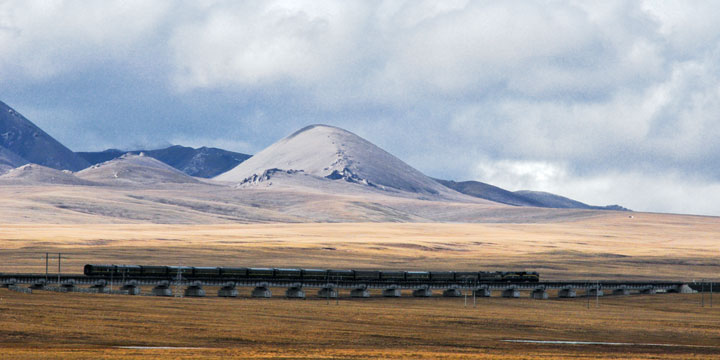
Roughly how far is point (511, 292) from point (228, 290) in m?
34.3

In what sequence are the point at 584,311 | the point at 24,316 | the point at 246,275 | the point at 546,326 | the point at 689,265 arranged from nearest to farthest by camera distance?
the point at 24,316
the point at 546,326
the point at 584,311
the point at 246,275
the point at 689,265

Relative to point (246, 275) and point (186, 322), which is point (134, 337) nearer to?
point (186, 322)

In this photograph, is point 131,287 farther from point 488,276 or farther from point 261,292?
point 488,276

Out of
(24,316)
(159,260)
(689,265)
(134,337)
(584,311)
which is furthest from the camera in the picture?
(689,265)

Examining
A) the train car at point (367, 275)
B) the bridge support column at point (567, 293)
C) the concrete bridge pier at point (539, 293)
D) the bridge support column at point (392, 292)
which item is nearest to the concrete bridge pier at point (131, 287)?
the train car at point (367, 275)

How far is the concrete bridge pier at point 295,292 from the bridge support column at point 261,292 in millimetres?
1972

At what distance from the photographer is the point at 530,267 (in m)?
176

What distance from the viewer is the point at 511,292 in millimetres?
118062

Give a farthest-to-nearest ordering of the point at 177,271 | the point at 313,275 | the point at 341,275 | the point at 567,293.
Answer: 1. the point at 567,293
2. the point at 341,275
3. the point at 313,275
4. the point at 177,271

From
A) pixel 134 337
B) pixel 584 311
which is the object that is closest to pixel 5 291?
pixel 134 337

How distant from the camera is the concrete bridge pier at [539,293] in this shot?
116906mm

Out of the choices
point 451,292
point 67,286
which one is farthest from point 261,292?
point 451,292

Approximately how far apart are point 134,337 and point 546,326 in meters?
33.1

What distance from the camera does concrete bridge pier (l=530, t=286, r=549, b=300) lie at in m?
117
